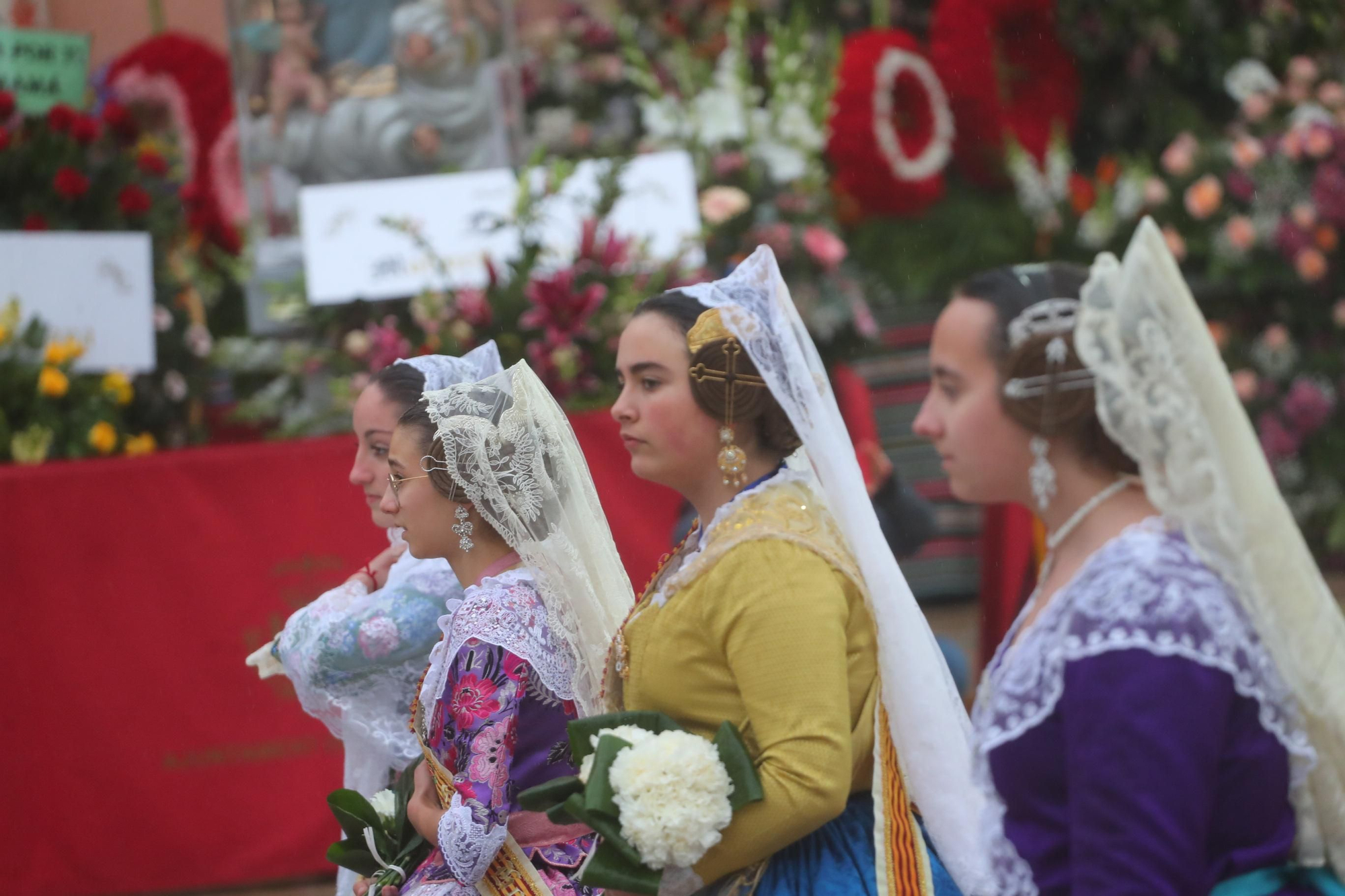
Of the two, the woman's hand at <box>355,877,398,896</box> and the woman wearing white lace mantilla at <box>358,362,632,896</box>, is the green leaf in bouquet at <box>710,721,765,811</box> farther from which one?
the woman's hand at <box>355,877,398,896</box>

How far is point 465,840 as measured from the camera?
1991 mm

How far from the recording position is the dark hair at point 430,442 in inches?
89.1

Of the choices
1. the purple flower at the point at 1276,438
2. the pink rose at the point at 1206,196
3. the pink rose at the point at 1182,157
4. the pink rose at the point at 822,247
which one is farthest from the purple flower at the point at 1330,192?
the pink rose at the point at 822,247

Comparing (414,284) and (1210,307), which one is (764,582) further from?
(1210,307)

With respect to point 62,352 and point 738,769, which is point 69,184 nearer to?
point 62,352

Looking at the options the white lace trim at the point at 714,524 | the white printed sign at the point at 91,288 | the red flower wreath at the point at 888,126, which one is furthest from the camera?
the red flower wreath at the point at 888,126

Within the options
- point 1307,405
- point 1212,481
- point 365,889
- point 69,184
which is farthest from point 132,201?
point 1307,405

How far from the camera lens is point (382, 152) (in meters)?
5.32

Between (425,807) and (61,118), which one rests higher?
(61,118)

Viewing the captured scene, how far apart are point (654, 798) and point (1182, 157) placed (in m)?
5.09

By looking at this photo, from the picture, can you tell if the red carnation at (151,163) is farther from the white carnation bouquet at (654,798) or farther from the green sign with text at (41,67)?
the white carnation bouquet at (654,798)

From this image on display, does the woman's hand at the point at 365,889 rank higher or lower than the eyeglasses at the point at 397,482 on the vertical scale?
lower

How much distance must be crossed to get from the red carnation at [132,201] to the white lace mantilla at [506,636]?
3.35m

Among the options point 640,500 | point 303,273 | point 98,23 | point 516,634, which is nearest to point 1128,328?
point 516,634
